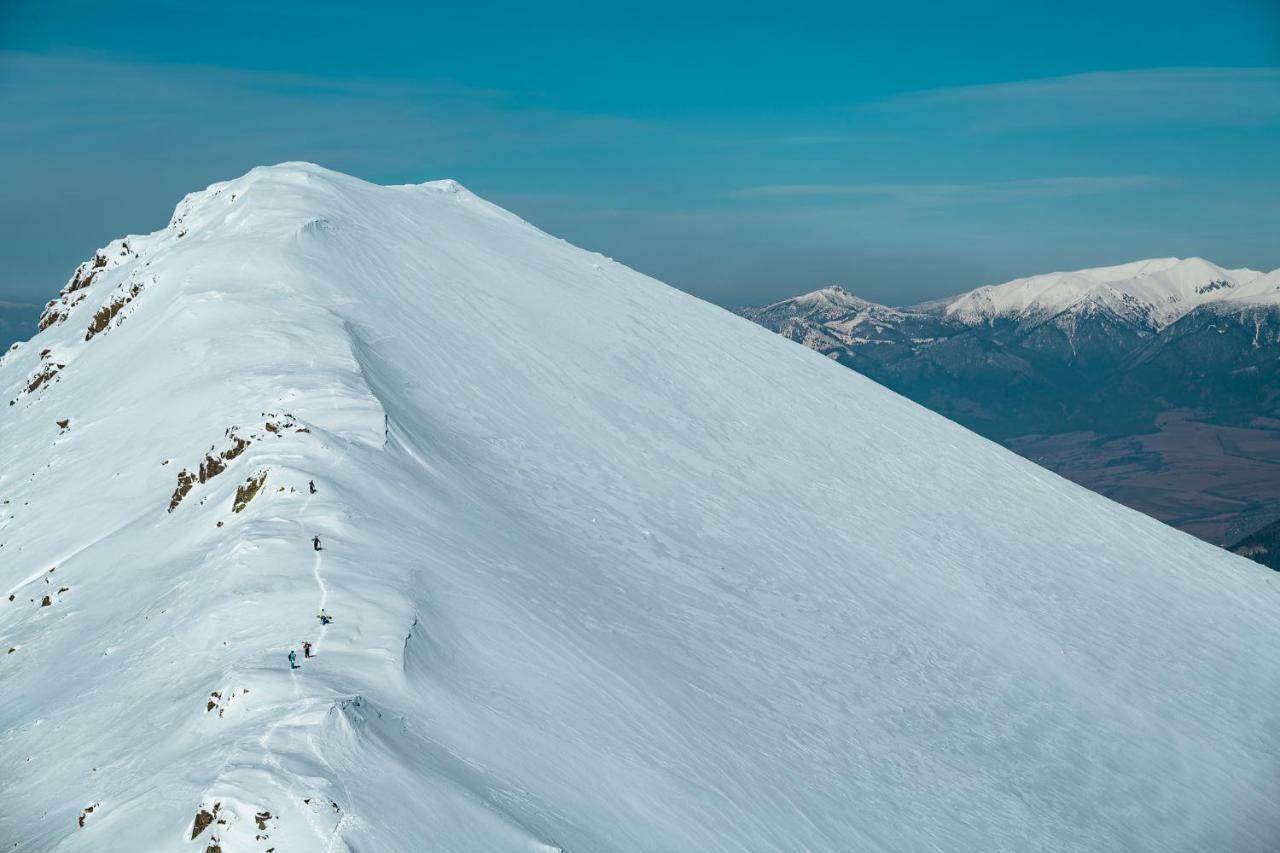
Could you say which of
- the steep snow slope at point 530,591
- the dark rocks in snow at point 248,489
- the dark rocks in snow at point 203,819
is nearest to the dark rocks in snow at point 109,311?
the steep snow slope at point 530,591

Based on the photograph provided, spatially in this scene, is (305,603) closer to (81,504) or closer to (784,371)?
(81,504)

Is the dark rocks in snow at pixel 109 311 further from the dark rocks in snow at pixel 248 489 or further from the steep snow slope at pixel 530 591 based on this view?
the dark rocks in snow at pixel 248 489

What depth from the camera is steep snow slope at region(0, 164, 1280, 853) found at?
1562 cm

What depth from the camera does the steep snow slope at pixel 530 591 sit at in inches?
615

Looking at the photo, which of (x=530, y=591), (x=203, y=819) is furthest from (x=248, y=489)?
(x=203, y=819)

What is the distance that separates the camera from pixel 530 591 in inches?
934

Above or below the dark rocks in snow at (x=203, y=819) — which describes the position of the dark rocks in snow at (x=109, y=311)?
above

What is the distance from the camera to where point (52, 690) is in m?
18.3

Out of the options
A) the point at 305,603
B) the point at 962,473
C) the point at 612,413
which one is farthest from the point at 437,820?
the point at 962,473

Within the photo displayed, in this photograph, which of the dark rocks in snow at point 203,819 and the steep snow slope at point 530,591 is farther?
the steep snow slope at point 530,591

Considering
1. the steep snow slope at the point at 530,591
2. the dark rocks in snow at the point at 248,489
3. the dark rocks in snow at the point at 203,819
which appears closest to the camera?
the dark rocks in snow at the point at 203,819

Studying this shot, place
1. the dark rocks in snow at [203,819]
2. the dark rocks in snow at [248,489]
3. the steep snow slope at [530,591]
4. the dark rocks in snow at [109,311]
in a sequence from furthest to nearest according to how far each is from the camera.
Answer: the dark rocks in snow at [109,311] < the dark rocks in snow at [248,489] < the steep snow slope at [530,591] < the dark rocks in snow at [203,819]

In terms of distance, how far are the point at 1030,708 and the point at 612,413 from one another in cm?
1776

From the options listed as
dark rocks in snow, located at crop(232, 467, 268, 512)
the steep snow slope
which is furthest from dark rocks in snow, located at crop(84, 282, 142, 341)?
dark rocks in snow, located at crop(232, 467, 268, 512)
